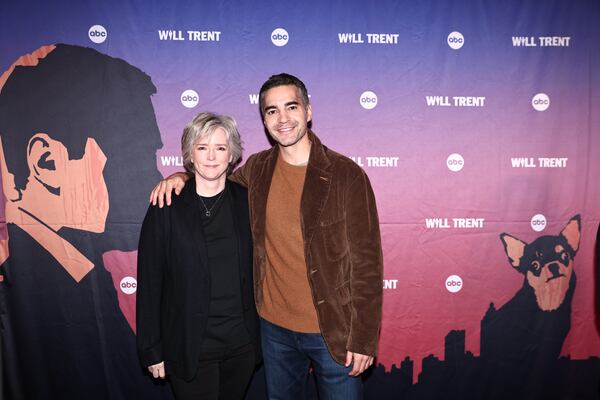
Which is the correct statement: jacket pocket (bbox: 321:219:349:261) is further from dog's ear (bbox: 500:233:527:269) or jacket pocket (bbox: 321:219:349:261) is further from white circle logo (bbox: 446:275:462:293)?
dog's ear (bbox: 500:233:527:269)

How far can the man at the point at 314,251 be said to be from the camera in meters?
1.67

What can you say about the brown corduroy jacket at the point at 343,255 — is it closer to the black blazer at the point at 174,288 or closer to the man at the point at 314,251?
the man at the point at 314,251

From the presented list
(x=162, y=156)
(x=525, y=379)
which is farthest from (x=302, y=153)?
(x=525, y=379)

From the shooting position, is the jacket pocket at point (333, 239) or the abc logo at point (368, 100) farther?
the abc logo at point (368, 100)

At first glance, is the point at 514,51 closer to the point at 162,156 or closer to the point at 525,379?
the point at 525,379

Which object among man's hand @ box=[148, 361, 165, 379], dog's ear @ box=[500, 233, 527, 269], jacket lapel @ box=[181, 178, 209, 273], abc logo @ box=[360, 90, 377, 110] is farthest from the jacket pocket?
dog's ear @ box=[500, 233, 527, 269]

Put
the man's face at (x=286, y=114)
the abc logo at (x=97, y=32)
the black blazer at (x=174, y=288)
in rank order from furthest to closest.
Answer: the abc logo at (x=97, y=32) < the man's face at (x=286, y=114) < the black blazer at (x=174, y=288)

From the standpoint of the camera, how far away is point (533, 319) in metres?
2.60

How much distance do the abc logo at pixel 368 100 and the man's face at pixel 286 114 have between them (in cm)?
88

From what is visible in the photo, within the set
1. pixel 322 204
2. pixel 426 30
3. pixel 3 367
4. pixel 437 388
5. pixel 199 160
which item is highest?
pixel 426 30

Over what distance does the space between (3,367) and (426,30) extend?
3622 mm

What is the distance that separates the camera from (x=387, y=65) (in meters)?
2.51

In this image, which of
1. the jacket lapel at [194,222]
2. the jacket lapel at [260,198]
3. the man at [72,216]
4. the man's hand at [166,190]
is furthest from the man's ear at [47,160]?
the jacket lapel at [260,198]

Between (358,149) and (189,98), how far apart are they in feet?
3.81
